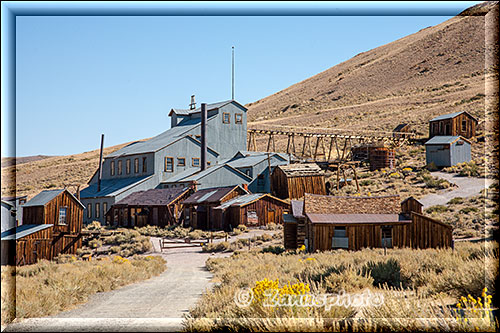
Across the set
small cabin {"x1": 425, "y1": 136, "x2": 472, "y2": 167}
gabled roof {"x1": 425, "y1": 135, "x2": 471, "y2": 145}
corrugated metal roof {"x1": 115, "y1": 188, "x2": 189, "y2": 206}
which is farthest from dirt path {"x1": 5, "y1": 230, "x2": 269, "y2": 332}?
gabled roof {"x1": 425, "y1": 135, "x2": 471, "y2": 145}

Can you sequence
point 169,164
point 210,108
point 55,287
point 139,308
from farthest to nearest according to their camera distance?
1. point 210,108
2. point 169,164
3. point 55,287
4. point 139,308

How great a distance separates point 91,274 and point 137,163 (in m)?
40.1

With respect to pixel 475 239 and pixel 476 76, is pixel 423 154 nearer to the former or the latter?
pixel 475 239

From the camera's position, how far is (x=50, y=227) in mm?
31688

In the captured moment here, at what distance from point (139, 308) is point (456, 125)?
5459 centimetres

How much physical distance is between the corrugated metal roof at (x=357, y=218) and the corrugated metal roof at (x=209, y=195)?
797 inches

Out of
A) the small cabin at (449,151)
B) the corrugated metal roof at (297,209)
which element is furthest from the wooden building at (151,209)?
the small cabin at (449,151)

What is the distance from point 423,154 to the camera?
208ft

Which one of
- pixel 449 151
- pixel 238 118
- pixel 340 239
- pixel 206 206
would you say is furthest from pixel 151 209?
pixel 449 151

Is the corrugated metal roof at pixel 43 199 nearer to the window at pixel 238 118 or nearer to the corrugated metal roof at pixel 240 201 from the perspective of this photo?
the corrugated metal roof at pixel 240 201

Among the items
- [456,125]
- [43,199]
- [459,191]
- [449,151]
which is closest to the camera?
[43,199]

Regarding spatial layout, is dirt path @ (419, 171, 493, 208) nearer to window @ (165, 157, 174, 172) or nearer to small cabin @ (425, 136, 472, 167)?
small cabin @ (425, 136, 472, 167)

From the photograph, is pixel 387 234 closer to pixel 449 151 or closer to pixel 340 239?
pixel 340 239

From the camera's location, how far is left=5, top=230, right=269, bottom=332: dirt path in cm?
931
